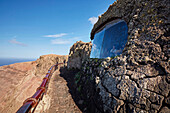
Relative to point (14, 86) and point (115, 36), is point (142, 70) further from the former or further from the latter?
point (14, 86)

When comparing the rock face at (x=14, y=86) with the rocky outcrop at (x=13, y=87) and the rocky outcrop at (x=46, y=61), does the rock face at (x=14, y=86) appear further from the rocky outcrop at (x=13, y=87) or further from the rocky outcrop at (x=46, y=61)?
the rocky outcrop at (x=46, y=61)

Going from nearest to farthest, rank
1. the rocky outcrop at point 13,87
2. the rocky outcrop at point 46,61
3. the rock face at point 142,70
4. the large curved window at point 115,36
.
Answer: the rocky outcrop at point 13,87, the rock face at point 142,70, the large curved window at point 115,36, the rocky outcrop at point 46,61

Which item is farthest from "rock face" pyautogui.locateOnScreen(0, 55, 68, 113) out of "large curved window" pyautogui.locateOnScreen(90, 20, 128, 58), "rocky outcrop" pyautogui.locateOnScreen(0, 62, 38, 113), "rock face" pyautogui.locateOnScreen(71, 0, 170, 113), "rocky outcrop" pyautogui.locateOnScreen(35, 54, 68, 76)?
"rocky outcrop" pyautogui.locateOnScreen(35, 54, 68, 76)

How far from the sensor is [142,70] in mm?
2629

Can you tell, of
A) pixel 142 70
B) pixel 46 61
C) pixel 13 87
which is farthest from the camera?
pixel 46 61

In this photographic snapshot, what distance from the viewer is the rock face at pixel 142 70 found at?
225cm

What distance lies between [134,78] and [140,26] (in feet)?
7.35

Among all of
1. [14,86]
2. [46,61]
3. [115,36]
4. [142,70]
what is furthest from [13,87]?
[46,61]

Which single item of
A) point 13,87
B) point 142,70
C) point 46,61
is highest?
point 142,70

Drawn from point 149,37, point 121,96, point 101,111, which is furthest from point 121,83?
point 149,37

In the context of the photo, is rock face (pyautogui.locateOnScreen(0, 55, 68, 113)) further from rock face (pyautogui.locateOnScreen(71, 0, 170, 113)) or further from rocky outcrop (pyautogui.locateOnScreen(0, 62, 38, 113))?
rock face (pyautogui.locateOnScreen(71, 0, 170, 113))

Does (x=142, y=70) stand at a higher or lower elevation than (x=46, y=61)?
higher

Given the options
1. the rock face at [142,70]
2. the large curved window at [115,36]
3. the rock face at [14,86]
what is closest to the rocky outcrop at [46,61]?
the large curved window at [115,36]

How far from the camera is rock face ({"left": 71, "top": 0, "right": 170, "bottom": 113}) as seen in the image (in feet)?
7.39
